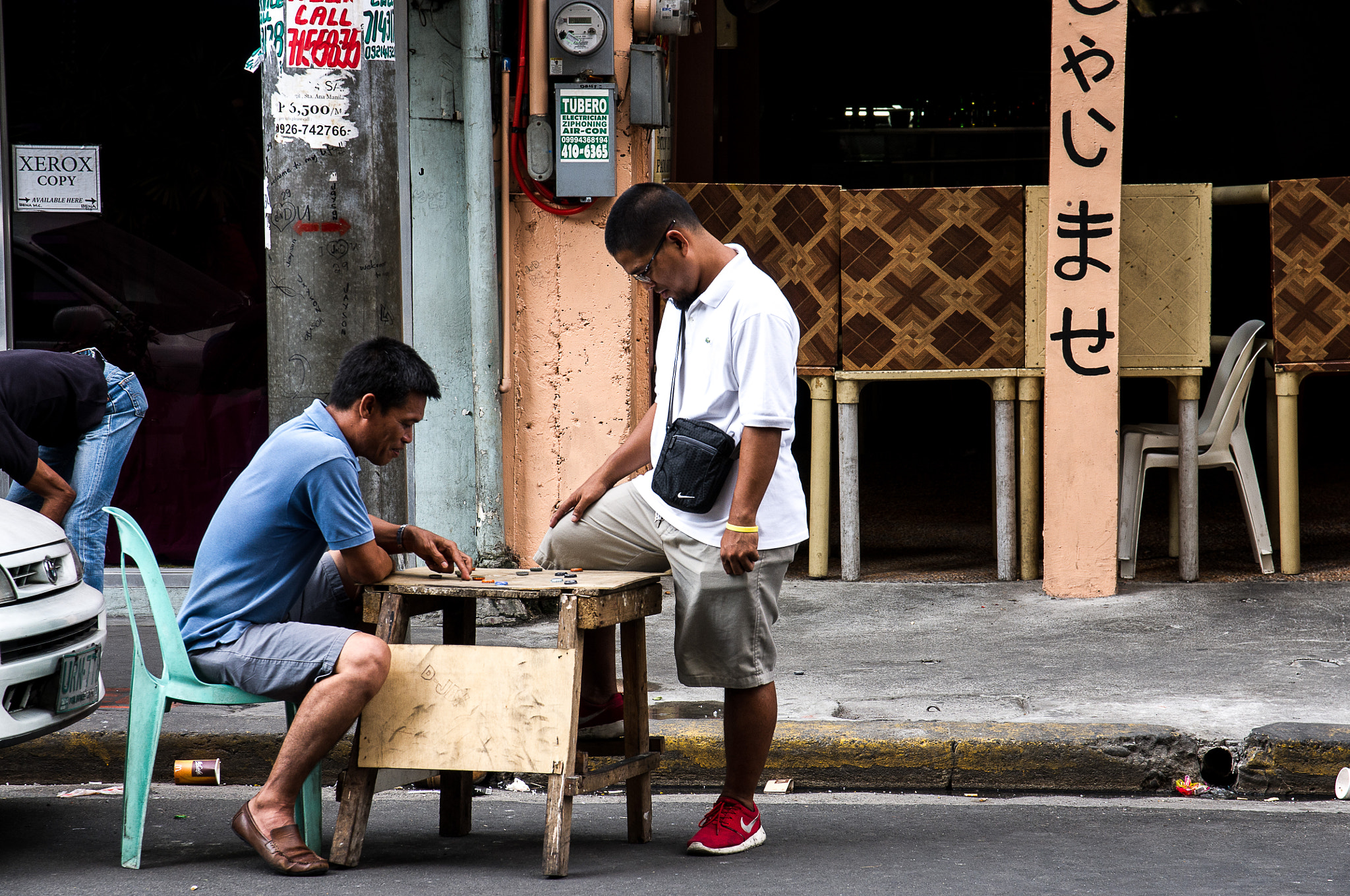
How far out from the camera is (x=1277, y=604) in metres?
6.70

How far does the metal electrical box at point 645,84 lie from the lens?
6801 mm

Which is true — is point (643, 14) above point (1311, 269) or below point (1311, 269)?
above

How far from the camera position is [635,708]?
4.15m

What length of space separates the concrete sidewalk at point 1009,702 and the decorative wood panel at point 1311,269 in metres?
1.17

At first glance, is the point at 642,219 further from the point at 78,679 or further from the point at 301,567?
the point at 78,679

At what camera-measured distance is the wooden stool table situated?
3.83 meters

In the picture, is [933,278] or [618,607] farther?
[933,278]

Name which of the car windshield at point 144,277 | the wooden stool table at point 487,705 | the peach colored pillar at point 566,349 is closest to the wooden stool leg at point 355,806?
the wooden stool table at point 487,705

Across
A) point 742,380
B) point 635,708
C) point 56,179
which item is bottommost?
point 635,708

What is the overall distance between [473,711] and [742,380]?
3.76ft

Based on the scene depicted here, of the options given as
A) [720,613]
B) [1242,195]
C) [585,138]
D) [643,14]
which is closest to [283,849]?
[720,613]

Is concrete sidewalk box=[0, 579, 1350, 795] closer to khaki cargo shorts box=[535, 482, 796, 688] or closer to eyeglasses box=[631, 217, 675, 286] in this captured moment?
khaki cargo shorts box=[535, 482, 796, 688]

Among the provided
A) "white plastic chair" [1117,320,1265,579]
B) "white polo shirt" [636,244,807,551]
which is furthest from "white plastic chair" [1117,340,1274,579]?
"white polo shirt" [636,244,807,551]

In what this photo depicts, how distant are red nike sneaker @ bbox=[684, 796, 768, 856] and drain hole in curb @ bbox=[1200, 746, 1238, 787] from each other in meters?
1.68
